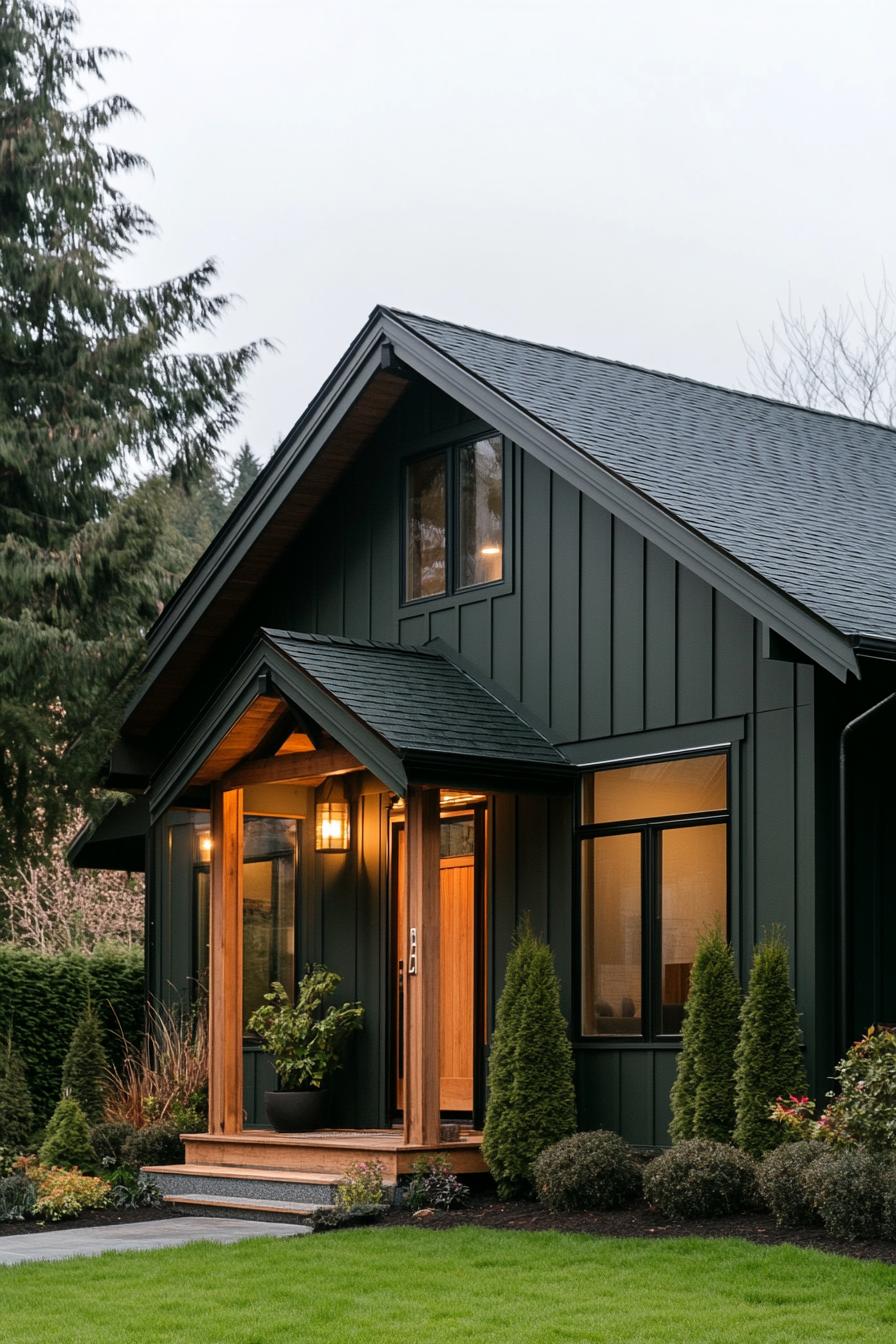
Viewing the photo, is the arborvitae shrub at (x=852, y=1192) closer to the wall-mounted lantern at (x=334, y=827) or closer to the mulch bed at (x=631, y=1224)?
the mulch bed at (x=631, y=1224)

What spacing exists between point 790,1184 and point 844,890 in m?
1.87

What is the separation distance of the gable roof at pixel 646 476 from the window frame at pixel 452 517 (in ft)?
1.53

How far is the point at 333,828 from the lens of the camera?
544 inches

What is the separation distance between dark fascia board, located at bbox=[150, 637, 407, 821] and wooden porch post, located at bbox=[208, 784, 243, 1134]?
14.8 inches

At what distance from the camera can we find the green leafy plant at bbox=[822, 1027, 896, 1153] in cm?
852

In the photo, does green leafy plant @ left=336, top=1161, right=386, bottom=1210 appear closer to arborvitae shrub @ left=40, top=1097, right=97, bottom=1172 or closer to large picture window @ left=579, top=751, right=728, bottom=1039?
large picture window @ left=579, top=751, right=728, bottom=1039

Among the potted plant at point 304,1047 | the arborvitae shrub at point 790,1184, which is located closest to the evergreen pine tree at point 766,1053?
the arborvitae shrub at point 790,1184

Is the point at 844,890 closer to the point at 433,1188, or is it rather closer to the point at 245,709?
the point at 433,1188

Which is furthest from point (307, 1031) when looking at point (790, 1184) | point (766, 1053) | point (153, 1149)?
point (790, 1184)

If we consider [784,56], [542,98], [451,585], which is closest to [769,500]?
[451,585]

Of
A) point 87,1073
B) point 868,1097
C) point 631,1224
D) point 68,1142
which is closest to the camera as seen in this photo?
point 868,1097

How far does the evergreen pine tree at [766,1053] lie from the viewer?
378 inches

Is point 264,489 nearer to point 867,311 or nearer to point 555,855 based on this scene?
point 555,855

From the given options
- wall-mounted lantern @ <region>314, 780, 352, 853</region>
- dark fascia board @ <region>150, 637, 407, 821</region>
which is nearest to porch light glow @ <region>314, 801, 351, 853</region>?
wall-mounted lantern @ <region>314, 780, 352, 853</region>
